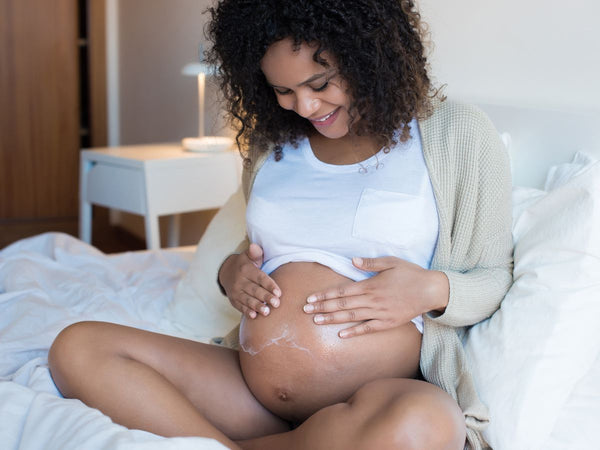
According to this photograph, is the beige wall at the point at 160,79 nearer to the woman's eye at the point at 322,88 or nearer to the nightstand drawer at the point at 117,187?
the nightstand drawer at the point at 117,187

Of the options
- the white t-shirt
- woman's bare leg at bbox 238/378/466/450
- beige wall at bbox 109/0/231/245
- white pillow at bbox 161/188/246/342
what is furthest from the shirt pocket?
beige wall at bbox 109/0/231/245

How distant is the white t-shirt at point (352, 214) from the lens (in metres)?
1.00

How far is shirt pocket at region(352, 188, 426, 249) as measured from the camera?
3.26 ft

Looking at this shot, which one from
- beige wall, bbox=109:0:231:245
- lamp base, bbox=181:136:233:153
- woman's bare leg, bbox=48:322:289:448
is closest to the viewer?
woman's bare leg, bbox=48:322:289:448

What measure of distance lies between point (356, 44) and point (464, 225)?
314mm

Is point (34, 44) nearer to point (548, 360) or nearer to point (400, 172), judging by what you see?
point (400, 172)

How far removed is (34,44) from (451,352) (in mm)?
3005

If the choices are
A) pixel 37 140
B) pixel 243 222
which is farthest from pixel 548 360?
pixel 37 140

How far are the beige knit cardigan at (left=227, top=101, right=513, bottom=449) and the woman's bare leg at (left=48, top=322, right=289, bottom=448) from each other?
28 centimetres

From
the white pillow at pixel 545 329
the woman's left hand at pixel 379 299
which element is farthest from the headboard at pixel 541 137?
the woman's left hand at pixel 379 299

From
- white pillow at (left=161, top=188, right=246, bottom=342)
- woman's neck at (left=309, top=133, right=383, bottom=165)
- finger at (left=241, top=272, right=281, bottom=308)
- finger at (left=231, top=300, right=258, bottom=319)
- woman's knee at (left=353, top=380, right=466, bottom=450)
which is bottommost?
white pillow at (left=161, top=188, right=246, bottom=342)

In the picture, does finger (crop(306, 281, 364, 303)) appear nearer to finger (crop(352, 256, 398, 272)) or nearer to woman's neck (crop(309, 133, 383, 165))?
finger (crop(352, 256, 398, 272))

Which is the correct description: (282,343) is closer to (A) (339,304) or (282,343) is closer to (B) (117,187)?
(A) (339,304)

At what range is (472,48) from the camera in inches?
57.7
